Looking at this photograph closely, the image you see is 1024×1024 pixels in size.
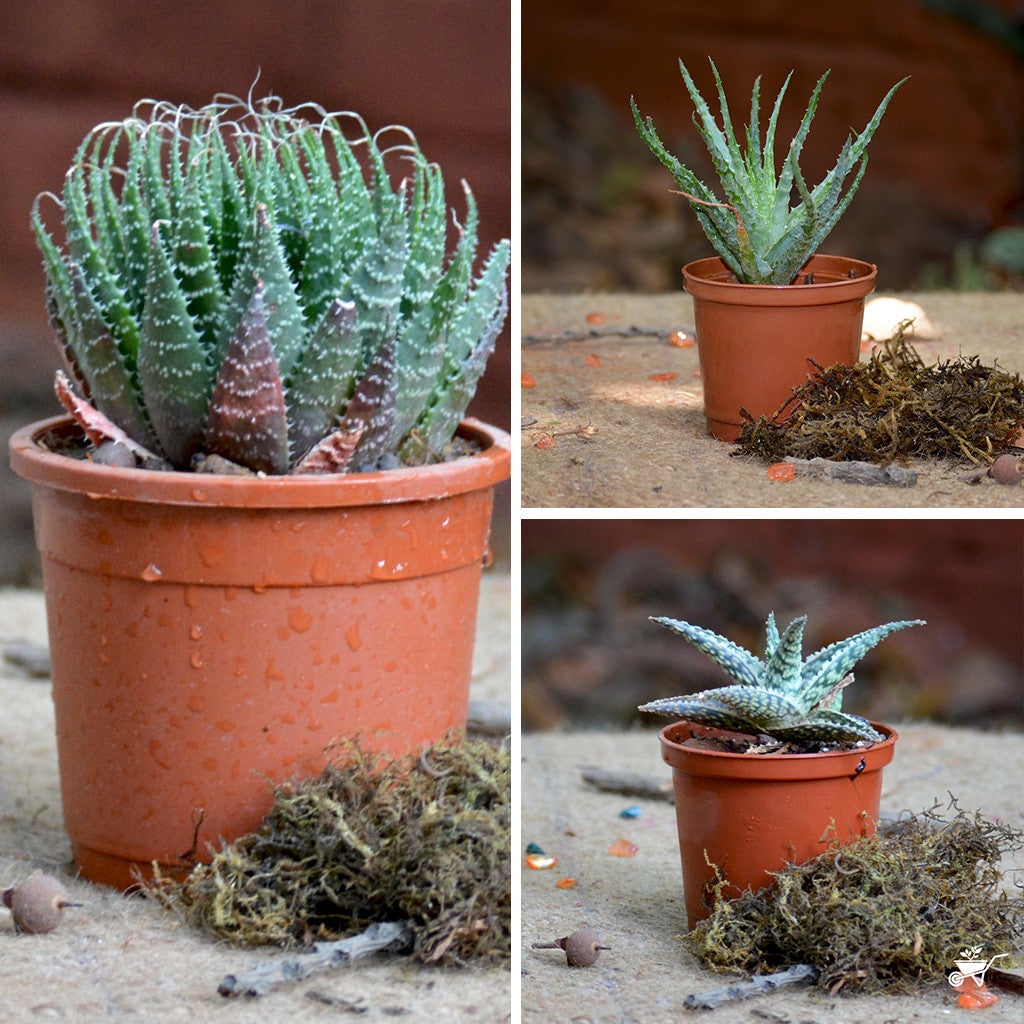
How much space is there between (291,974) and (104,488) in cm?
58

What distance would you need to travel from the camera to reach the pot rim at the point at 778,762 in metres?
1.55

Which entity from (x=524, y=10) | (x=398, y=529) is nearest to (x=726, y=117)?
(x=398, y=529)

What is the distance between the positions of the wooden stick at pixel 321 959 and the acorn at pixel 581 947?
0.64 feet

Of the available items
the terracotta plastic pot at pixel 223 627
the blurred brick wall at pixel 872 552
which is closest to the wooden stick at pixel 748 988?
the terracotta plastic pot at pixel 223 627

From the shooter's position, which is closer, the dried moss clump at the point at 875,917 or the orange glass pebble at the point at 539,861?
the dried moss clump at the point at 875,917

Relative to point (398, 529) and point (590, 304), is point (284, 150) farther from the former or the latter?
point (590, 304)

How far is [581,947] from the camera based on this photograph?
61.2 inches

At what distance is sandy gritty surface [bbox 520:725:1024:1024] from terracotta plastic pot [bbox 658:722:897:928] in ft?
0.38

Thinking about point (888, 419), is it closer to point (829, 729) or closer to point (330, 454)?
point (829, 729)

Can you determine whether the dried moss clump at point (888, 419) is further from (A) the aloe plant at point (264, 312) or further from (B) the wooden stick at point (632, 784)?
(B) the wooden stick at point (632, 784)

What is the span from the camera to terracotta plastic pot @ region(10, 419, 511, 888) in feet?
5.15

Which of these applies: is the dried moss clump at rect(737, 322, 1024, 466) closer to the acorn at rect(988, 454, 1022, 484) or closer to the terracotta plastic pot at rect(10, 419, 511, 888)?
the acorn at rect(988, 454, 1022, 484)

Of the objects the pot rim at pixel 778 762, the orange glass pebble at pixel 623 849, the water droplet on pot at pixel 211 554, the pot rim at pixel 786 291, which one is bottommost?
the orange glass pebble at pixel 623 849

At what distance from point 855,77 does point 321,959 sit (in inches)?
194
